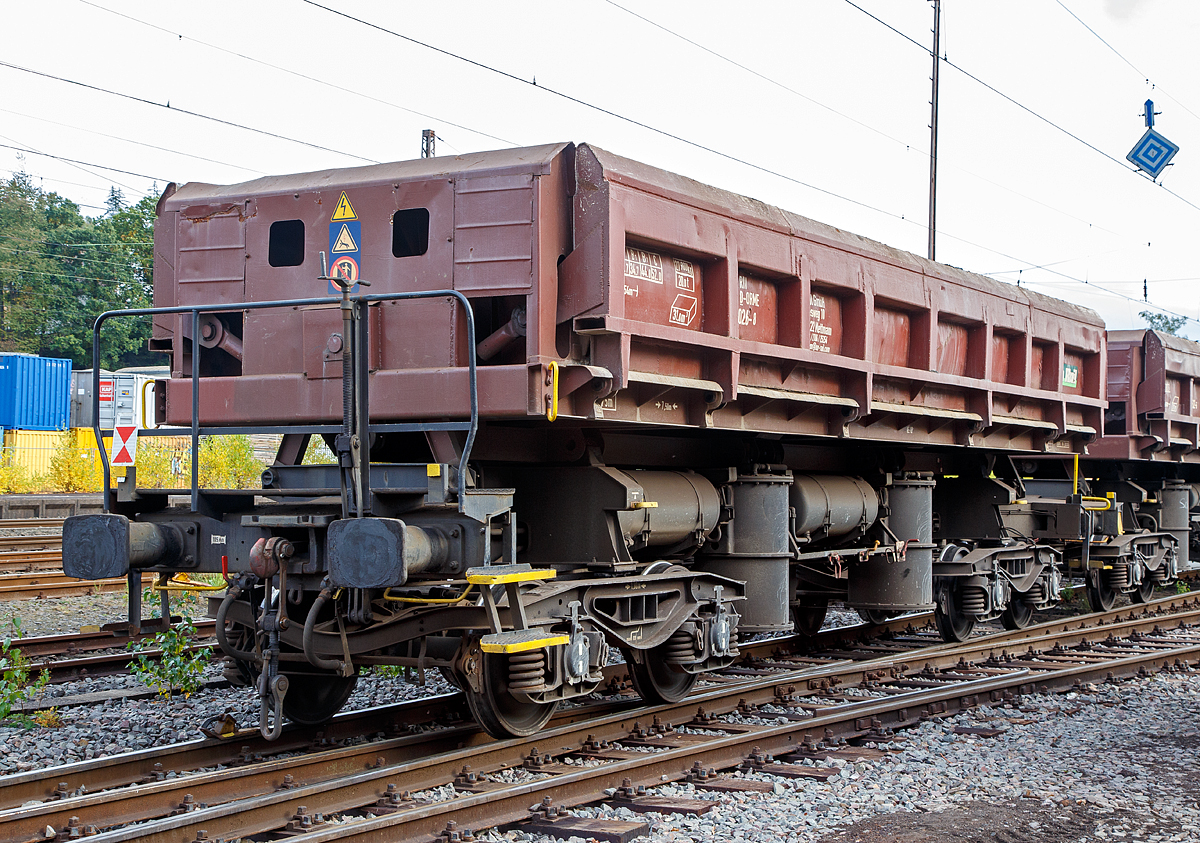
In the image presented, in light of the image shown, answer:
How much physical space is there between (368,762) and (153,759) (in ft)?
3.64

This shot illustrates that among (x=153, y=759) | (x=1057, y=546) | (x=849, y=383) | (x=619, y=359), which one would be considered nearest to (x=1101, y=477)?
(x=1057, y=546)

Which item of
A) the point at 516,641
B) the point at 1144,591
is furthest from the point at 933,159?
the point at 516,641

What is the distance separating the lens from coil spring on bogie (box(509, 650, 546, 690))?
635cm

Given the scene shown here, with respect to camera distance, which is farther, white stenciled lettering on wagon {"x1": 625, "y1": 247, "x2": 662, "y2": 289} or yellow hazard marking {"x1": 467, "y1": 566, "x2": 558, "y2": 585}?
white stenciled lettering on wagon {"x1": 625, "y1": 247, "x2": 662, "y2": 289}

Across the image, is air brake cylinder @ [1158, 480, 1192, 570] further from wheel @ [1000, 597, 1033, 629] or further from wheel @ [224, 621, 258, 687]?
wheel @ [224, 621, 258, 687]

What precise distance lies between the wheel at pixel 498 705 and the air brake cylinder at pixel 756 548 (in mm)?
2220

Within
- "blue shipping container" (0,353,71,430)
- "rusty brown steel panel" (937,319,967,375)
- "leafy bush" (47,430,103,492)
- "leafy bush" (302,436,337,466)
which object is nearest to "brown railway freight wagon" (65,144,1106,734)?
"leafy bush" (302,436,337,466)

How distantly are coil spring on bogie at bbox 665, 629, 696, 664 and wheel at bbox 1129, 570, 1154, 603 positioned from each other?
10211mm

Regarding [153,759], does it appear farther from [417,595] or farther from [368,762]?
[417,595]

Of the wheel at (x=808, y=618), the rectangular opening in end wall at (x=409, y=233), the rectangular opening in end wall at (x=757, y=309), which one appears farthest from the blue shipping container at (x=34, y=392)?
the rectangular opening in end wall at (x=757, y=309)

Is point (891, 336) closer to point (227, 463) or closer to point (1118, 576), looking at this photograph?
point (1118, 576)

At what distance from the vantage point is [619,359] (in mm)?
6414

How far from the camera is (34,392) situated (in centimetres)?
3284

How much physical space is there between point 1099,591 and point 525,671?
35.7 ft
